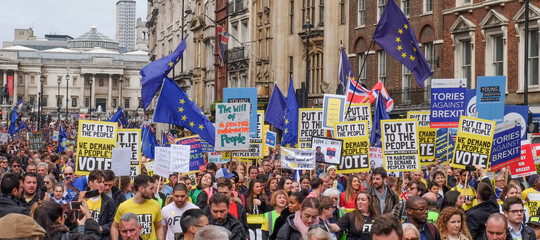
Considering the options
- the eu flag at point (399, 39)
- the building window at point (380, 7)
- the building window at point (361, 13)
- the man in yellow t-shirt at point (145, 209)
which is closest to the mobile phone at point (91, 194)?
the man in yellow t-shirt at point (145, 209)

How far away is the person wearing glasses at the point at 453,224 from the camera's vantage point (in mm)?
9961

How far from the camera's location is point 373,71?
130 ft

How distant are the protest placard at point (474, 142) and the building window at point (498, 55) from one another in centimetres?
1587

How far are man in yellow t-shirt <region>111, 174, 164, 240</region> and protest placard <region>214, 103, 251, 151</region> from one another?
720cm

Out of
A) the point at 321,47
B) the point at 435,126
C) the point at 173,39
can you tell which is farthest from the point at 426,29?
the point at 173,39

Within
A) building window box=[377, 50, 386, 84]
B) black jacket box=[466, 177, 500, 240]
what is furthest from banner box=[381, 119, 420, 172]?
building window box=[377, 50, 386, 84]

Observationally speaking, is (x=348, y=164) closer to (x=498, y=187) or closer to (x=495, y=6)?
(x=498, y=187)

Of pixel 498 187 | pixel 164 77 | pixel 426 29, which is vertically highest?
pixel 426 29

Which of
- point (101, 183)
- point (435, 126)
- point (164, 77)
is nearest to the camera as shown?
point (101, 183)

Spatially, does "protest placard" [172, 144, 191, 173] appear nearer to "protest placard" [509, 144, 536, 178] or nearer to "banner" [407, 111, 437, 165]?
"protest placard" [509, 144, 536, 178]

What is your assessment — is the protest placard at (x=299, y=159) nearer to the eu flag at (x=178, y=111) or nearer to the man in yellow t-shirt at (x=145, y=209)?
the eu flag at (x=178, y=111)

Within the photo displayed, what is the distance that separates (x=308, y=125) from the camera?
22.9 meters

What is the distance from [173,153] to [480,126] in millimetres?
4728

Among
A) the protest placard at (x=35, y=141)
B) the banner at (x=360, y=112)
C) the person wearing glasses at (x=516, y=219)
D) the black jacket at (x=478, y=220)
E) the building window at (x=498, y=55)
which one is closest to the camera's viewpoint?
the person wearing glasses at (x=516, y=219)
